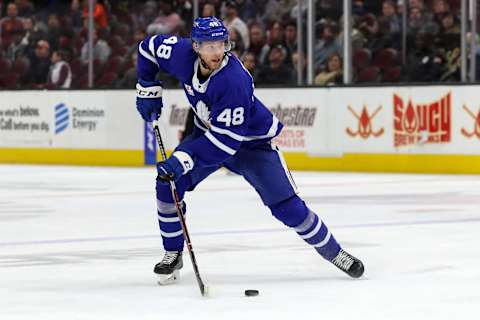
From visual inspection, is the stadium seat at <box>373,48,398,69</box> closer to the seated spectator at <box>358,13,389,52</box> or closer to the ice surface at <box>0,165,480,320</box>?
the seated spectator at <box>358,13,389,52</box>

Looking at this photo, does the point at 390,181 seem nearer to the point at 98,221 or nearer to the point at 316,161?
the point at 316,161

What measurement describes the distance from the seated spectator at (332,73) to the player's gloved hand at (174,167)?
1019 cm

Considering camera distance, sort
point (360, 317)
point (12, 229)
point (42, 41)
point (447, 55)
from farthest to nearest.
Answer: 1. point (42, 41)
2. point (447, 55)
3. point (12, 229)
4. point (360, 317)

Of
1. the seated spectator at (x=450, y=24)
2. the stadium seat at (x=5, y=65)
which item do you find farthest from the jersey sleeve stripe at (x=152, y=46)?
the stadium seat at (x=5, y=65)

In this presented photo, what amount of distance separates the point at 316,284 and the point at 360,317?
1.09 metres

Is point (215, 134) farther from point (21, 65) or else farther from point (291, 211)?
point (21, 65)

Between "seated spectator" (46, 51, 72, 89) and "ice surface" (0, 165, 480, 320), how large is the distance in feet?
17.9

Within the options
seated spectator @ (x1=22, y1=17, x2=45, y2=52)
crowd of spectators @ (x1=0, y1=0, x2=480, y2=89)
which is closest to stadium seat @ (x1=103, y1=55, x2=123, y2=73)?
crowd of spectators @ (x1=0, y1=0, x2=480, y2=89)

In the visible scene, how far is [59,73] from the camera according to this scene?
60.8 ft

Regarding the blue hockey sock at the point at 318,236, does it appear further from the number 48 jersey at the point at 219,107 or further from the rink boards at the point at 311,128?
the rink boards at the point at 311,128

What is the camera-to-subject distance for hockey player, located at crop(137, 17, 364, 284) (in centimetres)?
581

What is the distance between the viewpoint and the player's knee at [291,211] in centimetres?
625

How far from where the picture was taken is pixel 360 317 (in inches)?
195

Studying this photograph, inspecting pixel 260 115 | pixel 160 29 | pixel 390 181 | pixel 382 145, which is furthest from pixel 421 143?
pixel 260 115
